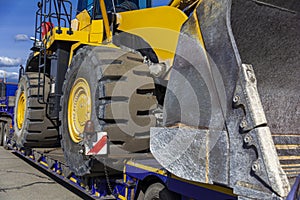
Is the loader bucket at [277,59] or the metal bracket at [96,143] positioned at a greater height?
the loader bucket at [277,59]

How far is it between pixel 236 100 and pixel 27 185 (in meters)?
5.69

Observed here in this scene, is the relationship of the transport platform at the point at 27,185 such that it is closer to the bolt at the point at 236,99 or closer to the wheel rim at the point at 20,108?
the wheel rim at the point at 20,108

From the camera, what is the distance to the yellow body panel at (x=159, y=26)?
3814mm

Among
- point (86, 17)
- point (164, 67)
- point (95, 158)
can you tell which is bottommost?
point (95, 158)

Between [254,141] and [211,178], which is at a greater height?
[254,141]

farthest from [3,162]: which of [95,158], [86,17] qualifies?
[95,158]

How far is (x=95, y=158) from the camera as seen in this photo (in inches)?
152

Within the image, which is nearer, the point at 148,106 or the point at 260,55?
the point at 260,55

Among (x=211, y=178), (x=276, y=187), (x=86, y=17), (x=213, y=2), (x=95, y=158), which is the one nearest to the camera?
(x=276, y=187)

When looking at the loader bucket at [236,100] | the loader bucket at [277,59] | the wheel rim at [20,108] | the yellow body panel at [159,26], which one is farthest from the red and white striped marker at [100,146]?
the wheel rim at [20,108]

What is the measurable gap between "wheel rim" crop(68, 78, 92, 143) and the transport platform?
6.07 ft

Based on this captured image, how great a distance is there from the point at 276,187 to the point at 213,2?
1.34m

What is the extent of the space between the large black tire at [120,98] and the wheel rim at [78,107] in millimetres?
203

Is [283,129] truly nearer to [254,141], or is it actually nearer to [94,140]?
[254,141]
